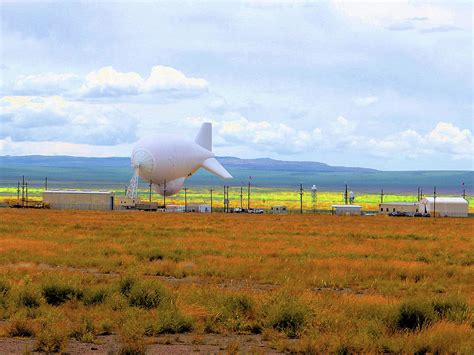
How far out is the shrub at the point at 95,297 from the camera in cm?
1905

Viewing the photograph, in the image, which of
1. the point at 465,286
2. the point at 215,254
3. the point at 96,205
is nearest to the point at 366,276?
the point at 465,286

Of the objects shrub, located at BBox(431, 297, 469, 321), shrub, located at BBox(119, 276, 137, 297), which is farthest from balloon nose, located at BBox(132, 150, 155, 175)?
shrub, located at BBox(431, 297, 469, 321)

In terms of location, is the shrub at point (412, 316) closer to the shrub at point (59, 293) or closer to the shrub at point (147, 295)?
the shrub at point (147, 295)

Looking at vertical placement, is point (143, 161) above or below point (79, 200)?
above

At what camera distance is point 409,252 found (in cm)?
3903

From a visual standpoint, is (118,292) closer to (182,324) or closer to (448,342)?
(182,324)

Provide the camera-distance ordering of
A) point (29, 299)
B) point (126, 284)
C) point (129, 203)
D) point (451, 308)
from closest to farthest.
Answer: point (451, 308) → point (29, 299) → point (126, 284) → point (129, 203)

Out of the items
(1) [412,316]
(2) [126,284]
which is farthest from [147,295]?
(1) [412,316]

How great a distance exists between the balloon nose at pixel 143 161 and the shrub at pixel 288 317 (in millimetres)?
99230

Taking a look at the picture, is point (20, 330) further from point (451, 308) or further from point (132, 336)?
point (451, 308)

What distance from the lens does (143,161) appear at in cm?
11506

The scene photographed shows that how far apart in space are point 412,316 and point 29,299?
8822 millimetres

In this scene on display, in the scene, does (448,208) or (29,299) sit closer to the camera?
(29,299)

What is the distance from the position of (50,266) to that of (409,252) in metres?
18.0
